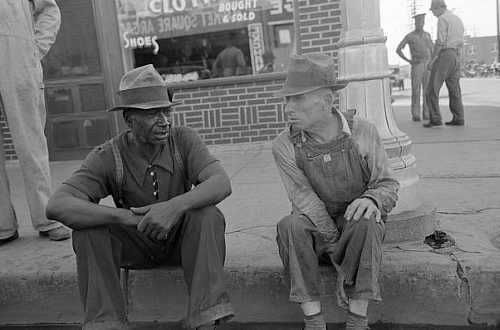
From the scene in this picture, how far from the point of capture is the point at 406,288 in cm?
276

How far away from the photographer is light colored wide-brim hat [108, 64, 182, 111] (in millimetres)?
2566

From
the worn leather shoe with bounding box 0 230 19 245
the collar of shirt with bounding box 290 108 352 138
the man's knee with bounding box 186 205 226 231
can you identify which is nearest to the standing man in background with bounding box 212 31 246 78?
the worn leather shoe with bounding box 0 230 19 245

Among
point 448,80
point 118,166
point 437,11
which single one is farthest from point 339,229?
point 437,11

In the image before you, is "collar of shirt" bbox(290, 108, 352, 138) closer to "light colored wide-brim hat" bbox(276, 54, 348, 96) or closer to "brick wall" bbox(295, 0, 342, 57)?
"light colored wide-brim hat" bbox(276, 54, 348, 96)

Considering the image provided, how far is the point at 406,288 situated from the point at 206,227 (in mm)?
1096

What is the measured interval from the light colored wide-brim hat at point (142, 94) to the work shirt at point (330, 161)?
620 millimetres

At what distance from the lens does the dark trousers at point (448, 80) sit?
7672 millimetres

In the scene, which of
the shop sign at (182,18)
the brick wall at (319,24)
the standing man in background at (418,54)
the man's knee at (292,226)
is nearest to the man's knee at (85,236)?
the man's knee at (292,226)

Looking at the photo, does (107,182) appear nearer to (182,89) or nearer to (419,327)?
(419,327)

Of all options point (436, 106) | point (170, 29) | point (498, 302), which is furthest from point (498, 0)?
point (498, 302)

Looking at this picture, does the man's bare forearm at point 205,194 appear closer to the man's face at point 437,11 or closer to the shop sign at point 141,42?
the shop sign at point 141,42

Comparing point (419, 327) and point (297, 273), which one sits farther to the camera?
point (419, 327)

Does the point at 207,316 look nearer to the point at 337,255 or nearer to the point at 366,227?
the point at 337,255

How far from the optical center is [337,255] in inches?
99.7
